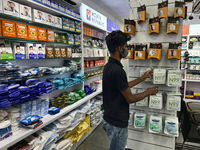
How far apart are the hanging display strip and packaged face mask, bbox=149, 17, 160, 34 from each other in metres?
0.01

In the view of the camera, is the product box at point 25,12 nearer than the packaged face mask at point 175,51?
No

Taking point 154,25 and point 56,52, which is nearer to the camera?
point 154,25

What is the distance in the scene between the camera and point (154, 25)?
1.84 metres

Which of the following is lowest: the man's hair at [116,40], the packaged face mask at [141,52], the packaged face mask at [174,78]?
the packaged face mask at [174,78]

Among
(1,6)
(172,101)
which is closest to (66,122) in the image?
(172,101)

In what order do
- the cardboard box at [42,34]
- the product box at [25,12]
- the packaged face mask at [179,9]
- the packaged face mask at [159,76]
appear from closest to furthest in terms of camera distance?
1. the packaged face mask at [179,9]
2. the packaged face mask at [159,76]
3. the product box at [25,12]
4. the cardboard box at [42,34]

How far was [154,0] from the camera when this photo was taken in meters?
1.95

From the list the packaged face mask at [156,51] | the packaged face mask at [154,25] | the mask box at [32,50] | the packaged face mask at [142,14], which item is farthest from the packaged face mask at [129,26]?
the mask box at [32,50]

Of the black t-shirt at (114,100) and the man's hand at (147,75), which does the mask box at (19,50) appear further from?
the man's hand at (147,75)

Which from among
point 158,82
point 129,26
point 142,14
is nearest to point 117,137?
point 158,82

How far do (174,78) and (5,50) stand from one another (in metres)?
2.20

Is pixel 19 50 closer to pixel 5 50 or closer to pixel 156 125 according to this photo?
pixel 5 50

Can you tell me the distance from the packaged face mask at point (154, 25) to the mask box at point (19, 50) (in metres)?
1.83

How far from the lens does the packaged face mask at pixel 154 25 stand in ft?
5.98
